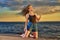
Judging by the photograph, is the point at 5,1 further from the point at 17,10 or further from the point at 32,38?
the point at 32,38

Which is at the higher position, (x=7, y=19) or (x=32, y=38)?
(x=7, y=19)

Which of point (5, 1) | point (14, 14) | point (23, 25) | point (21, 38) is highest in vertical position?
point (5, 1)

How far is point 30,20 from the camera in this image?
151 cm

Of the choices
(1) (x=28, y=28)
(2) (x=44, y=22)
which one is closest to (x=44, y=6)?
(2) (x=44, y=22)

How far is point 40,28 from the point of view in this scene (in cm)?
150

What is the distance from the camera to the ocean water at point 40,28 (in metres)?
1.48

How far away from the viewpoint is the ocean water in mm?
1482

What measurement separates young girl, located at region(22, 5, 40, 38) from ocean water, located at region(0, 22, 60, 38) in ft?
0.12

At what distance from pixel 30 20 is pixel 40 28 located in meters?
0.12

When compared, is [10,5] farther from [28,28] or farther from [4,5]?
[28,28]

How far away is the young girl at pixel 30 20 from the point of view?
1503mm

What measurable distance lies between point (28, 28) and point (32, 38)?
0.32 ft

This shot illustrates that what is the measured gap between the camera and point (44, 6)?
59.2 inches

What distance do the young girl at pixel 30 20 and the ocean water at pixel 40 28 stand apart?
0.12ft
